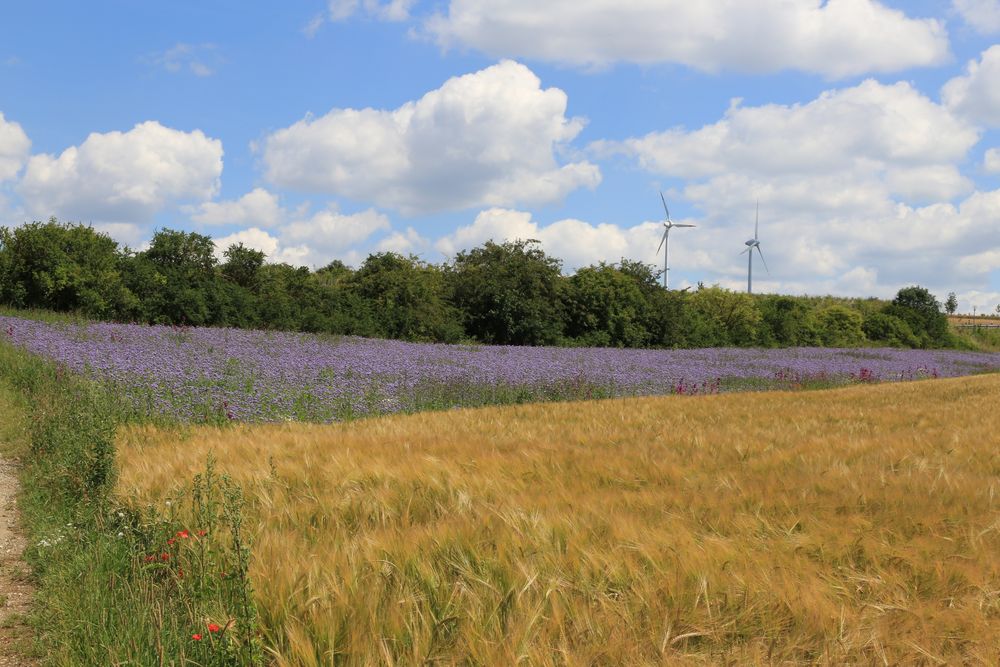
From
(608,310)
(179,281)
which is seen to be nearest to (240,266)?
(179,281)

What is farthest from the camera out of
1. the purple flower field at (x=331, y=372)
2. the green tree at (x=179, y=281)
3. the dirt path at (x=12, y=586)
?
the green tree at (x=179, y=281)

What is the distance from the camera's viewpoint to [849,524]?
372 centimetres

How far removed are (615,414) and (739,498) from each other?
15.4ft

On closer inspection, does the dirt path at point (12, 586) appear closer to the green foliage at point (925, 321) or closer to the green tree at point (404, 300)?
the green tree at point (404, 300)

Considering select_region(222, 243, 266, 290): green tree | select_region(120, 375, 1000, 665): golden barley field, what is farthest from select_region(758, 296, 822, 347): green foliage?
select_region(120, 375, 1000, 665): golden barley field

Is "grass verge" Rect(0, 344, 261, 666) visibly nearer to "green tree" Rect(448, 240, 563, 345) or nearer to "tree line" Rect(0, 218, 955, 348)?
"tree line" Rect(0, 218, 955, 348)

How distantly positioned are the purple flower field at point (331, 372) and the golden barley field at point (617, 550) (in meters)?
5.39

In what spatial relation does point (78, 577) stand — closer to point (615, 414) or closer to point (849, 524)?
point (849, 524)

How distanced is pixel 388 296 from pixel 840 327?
34522 millimetres

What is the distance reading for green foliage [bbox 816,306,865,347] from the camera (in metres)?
49.7

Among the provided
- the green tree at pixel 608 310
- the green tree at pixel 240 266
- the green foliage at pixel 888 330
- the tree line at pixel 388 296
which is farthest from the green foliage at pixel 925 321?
the green tree at pixel 240 266

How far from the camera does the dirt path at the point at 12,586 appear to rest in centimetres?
409

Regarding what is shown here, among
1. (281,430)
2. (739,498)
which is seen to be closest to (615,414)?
(281,430)

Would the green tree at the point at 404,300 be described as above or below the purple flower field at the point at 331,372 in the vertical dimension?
above
